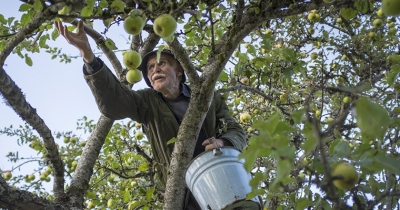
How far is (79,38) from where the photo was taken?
2525 mm

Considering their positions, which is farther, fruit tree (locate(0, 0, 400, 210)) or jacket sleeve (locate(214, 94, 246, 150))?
jacket sleeve (locate(214, 94, 246, 150))

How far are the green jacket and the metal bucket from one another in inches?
17.3

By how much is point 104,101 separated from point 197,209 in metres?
0.98

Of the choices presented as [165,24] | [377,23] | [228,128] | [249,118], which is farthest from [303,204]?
[377,23]

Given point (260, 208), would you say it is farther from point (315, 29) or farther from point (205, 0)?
point (315, 29)

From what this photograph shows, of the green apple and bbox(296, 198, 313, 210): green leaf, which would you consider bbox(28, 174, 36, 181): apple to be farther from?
bbox(296, 198, 313, 210): green leaf

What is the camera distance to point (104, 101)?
2713 millimetres

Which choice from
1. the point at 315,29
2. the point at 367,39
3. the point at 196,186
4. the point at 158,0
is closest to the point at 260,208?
the point at 196,186

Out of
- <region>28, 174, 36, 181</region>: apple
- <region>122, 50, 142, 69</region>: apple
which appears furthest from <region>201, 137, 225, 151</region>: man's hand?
<region>28, 174, 36, 181</region>: apple

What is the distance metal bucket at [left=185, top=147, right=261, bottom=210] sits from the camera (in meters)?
2.13

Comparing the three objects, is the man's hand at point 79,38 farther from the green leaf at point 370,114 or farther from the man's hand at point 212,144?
the green leaf at point 370,114

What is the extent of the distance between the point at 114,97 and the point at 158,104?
0.37 meters

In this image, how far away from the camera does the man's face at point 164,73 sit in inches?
124

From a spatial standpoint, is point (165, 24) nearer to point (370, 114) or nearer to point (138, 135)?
point (370, 114)
